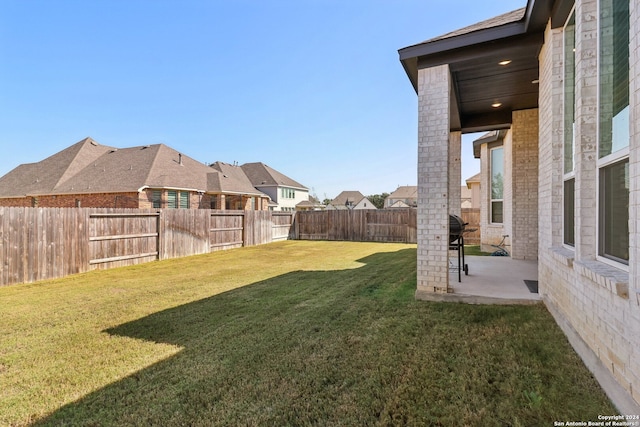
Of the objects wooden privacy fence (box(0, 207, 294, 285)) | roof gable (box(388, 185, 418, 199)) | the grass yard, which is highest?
roof gable (box(388, 185, 418, 199))

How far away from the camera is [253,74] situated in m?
14.9

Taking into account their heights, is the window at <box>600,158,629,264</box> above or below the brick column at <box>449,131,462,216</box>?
below

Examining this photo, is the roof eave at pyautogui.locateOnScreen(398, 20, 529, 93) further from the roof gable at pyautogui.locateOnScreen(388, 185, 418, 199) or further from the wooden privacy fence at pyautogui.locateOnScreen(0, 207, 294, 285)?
the roof gable at pyautogui.locateOnScreen(388, 185, 418, 199)

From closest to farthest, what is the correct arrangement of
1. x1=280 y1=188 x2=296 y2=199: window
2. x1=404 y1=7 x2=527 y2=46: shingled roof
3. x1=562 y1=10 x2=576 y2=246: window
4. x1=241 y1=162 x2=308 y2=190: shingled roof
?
1. x1=562 y1=10 x2=576 y2=246: window
2. x1=404 y1=7 x2=527 y2=46: shingled roof
3. x1=241 y1=162 x2=308 y2=190: shingled roof
4. x1=280 y1=188 x2=296 y2=199: window

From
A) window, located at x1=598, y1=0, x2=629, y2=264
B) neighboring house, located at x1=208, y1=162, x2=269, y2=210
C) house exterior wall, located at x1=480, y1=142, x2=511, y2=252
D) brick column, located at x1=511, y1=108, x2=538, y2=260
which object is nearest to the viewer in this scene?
window, located at x1=598, y1=0, x2=629, y2=264

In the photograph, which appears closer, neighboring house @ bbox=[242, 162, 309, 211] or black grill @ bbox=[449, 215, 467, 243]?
black grill @ bbox=[449, 215, 467, 243]

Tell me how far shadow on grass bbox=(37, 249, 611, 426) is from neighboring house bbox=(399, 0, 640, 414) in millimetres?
397

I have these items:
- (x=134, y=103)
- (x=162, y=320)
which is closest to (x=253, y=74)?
(x=134, y=103)

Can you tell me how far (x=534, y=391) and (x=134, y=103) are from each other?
Answer: 86.7 ft

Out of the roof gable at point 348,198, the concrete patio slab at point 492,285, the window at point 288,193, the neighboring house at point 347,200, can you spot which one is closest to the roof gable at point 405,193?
the neighboring house at point 347,200

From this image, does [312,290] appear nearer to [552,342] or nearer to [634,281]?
[552,342]

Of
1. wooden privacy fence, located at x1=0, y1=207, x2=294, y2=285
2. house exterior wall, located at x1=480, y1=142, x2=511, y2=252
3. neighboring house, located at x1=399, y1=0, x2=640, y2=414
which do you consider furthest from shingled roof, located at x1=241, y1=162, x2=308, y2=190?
neighboring house, located at x1=399, y1=0, x2=640, y2=414

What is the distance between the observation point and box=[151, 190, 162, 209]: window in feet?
55.0

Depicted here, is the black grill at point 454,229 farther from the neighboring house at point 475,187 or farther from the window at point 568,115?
the neighboring house at point 475,187
